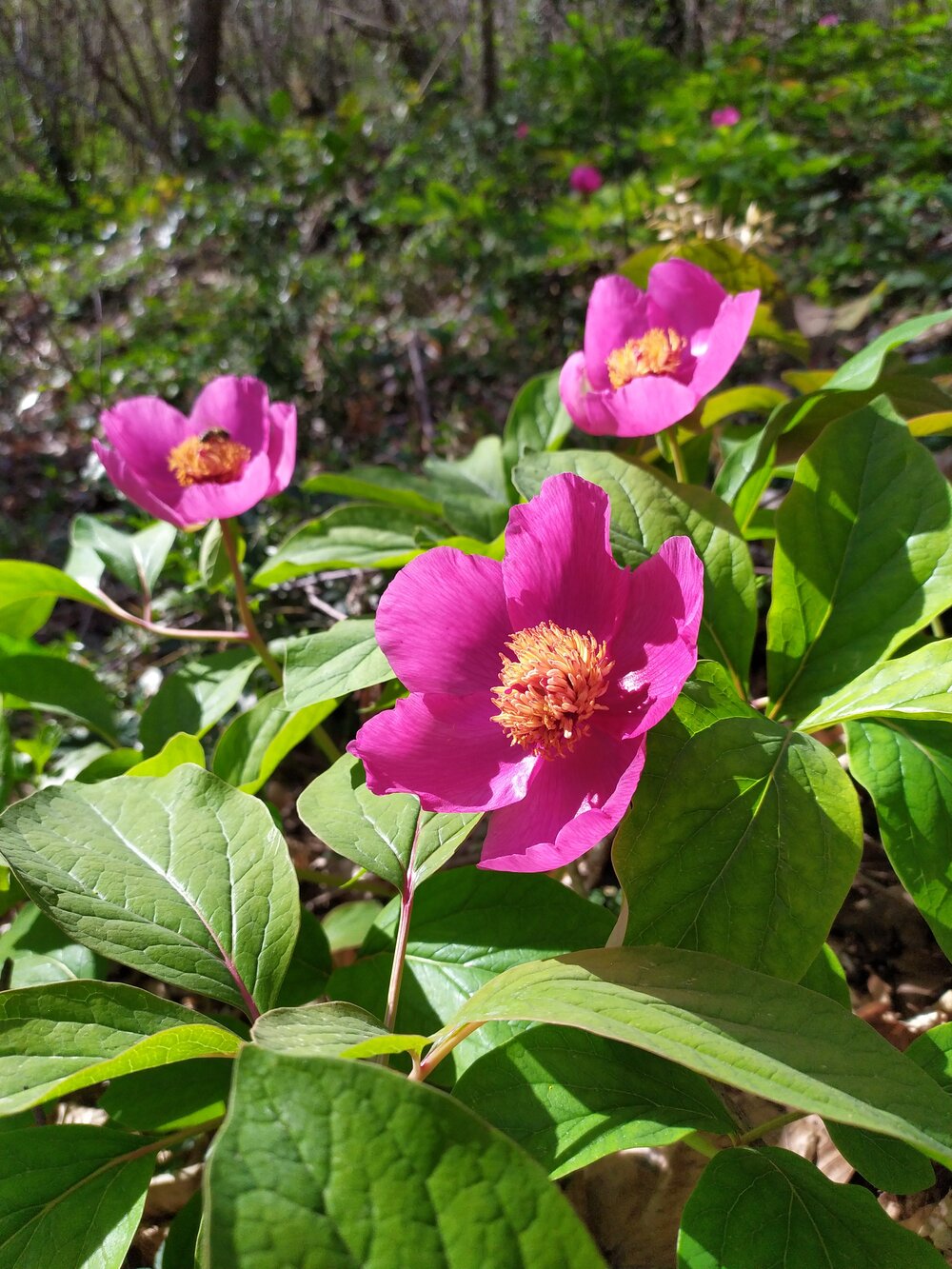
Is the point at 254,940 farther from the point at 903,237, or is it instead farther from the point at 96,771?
the point at 903,237

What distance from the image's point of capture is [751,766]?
86cm

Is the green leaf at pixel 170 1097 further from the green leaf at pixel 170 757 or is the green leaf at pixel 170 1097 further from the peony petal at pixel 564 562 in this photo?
the peony petal at pixel 564 562

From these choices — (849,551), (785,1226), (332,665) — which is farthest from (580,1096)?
(849,551)

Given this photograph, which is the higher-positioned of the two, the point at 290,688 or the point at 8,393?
the point at 290,688

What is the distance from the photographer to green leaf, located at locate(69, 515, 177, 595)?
6.07 ft

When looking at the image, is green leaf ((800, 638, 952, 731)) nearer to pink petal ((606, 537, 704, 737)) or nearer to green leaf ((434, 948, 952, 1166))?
pink petal ((606, 537, 704, 737))

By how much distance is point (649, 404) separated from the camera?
1250 mm

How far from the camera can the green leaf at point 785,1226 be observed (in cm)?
73

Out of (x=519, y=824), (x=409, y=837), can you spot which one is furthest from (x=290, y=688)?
(x=519, y=824)

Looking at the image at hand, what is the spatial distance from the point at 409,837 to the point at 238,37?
920 cm

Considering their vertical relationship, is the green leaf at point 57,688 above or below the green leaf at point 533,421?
below

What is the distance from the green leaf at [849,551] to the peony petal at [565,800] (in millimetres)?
320

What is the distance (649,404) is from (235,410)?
2.83 ft

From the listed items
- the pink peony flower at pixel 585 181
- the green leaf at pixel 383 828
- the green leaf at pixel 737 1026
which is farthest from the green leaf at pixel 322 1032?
the pink peony flower at pixel 585 181
